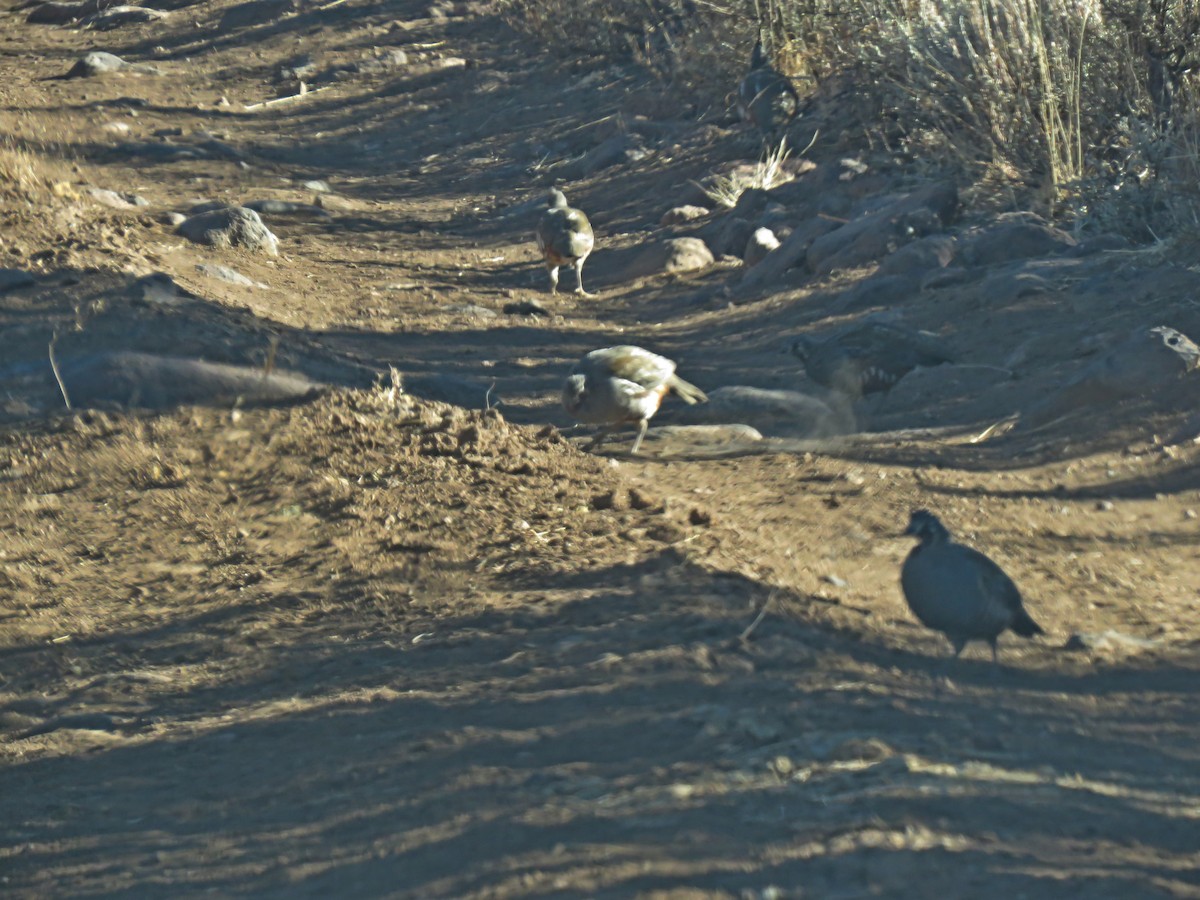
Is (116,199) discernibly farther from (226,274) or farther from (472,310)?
(472,310)

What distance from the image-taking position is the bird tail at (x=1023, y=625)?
11.2ft

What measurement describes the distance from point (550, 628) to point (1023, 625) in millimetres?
1240

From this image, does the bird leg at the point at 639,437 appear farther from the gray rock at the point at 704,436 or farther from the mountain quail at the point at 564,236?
the mountain quail at the point at 564,236

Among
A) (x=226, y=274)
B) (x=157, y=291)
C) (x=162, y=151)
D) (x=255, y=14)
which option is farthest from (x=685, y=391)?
(x=255, y=14)

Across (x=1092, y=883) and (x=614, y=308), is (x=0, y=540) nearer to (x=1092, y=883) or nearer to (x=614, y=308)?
(x=1092, y=883)

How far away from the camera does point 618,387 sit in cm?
568

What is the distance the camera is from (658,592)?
390 cm

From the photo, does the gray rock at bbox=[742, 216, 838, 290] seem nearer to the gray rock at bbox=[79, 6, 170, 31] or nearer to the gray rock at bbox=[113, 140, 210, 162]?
the gray rock at bbox=[113, 140, 210, 162]

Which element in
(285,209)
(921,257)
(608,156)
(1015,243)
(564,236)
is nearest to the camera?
(1015,243)

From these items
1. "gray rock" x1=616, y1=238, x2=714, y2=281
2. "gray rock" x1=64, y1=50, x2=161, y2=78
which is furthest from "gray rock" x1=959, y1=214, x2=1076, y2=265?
"gray rock" x1=64, y1=50, x2=161, y2=78

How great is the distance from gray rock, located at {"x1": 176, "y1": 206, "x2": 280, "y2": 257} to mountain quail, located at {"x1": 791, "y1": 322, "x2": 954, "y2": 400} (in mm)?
4718

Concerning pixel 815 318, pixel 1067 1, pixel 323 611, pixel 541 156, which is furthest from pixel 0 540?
pixel 541 156

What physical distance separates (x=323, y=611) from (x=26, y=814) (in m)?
1.11

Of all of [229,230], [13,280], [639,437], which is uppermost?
[13,280]
